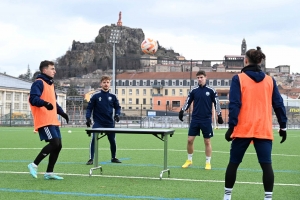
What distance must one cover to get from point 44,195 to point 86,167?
3660 millimetres

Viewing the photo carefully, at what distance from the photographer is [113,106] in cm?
1139

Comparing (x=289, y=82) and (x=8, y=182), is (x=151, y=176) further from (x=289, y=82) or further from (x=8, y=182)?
(x=289, y=82)

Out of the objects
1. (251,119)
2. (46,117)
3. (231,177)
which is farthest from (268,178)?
(46,117)

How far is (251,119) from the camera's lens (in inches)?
239

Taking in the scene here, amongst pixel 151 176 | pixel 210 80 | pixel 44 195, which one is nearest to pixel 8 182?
pixel 44 195

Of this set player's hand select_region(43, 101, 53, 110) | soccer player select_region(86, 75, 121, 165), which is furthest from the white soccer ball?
player's hand select_region(43, 101, 53, 110)

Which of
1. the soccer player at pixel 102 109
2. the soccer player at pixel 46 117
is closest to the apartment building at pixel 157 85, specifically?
the soccer player at pixel 102 109

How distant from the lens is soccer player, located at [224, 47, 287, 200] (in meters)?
6.04

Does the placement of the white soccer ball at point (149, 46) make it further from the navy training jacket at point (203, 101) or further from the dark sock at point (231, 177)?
the dark sock at point (231, 177)

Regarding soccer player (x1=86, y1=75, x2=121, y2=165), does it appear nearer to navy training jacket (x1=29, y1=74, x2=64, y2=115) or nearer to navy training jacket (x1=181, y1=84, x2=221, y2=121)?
navy training jacket (x1=181, y1=84, x2=221, y2=121)

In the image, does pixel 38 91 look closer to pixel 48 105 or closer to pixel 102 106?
pixel 48 105

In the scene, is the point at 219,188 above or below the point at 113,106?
below

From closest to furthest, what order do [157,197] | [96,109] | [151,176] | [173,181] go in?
[157,197]
[173,181]
[151,176]
[96,109]

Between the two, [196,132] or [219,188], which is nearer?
[219,188]
